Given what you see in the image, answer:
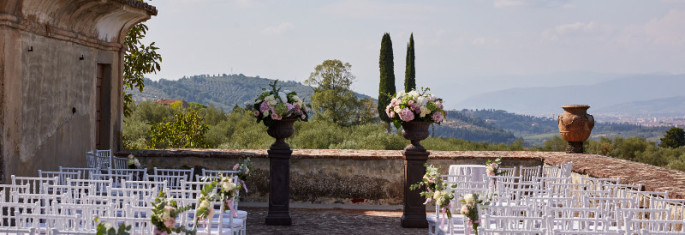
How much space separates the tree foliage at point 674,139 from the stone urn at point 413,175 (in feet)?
119

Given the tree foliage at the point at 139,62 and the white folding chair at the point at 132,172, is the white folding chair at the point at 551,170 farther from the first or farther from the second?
the tree foliage at the point at 139,62

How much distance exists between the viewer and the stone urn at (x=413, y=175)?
27.2 ft

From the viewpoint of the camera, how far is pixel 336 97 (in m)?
35.3

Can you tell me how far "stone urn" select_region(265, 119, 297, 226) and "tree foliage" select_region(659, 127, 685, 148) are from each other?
36974mm

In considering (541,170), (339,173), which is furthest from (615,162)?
(339,173)

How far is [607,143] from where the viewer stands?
39625mm

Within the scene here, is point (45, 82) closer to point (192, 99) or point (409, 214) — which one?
point (409, 214)

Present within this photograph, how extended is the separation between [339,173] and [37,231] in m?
5.84

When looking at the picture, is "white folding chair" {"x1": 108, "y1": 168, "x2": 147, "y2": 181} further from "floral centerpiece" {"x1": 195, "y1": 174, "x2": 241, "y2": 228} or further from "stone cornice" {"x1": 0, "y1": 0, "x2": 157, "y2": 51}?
"stone cornice" {"x1": 0, "y1": 0, "x2": 157, "y2": 51}

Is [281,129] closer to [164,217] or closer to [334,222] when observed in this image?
[334,222]

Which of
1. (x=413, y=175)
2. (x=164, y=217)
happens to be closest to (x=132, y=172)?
(x=413, y=175)

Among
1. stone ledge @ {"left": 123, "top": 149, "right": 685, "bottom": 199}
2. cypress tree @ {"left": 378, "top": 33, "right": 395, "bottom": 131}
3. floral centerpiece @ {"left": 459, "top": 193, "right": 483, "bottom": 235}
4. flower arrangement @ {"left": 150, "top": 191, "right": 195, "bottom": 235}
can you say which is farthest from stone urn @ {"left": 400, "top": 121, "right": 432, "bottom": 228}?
cypress tree @ {"left": 378, "top": 33, "right": 395, "bottom": 131}

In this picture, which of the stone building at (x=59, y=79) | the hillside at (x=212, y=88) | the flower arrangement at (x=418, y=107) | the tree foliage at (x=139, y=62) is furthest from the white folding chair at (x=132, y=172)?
the hillside at (x=212, y=88)

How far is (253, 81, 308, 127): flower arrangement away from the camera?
8188 millimetres
